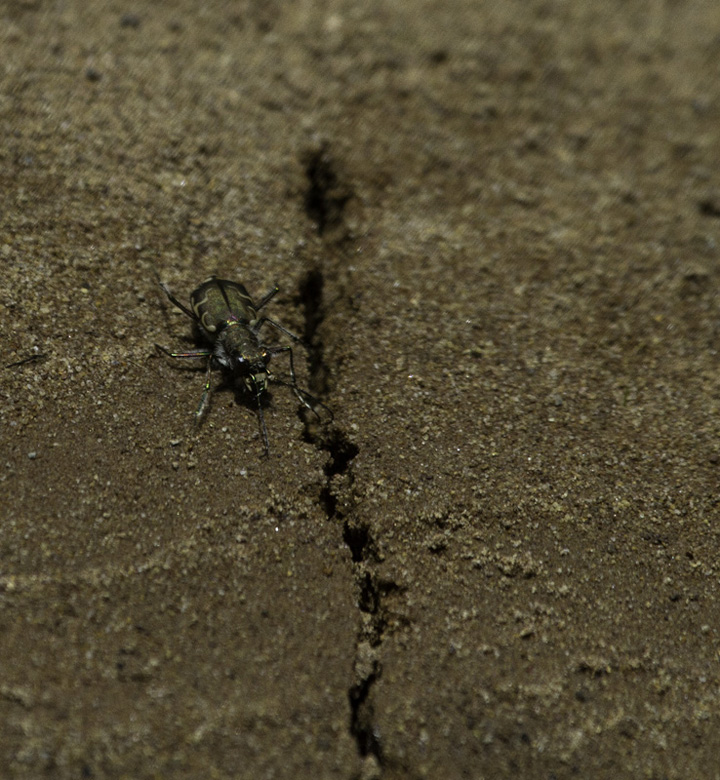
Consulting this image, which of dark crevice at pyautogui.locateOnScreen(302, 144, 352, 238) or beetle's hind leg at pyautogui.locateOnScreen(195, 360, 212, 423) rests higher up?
dark crevice at pyautogui.locateOnScreen(302, 144, 352, 238)

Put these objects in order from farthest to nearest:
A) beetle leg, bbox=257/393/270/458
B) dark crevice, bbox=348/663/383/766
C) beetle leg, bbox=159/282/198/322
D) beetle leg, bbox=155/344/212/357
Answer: beetle leg, bbox=159/282/198/322 → beetle leg, bbox=155/344/212/357 → beetle leg, bbox=257/393/270/458 → dark crevice, bbox=348/663/383/766

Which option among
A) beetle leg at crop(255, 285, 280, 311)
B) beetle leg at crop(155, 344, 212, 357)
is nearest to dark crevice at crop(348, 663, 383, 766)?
beetle leg at crop(155, 344, 212, 357)

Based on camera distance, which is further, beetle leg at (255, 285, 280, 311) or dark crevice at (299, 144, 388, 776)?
beetle leg at (255, 285, 280, 311)

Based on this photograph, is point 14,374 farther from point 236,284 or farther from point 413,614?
point 413,614

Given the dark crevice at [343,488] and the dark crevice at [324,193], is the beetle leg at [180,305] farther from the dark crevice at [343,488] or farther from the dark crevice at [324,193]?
the dark crevice at [324,193]

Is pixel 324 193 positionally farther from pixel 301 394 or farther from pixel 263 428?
pixel 263 428

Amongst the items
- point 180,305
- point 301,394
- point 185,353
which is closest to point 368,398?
point 301,394

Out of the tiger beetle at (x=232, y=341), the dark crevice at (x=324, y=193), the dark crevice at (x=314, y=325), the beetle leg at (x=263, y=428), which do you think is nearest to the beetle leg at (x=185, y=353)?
the tiger beetle at (x=232, y=341)

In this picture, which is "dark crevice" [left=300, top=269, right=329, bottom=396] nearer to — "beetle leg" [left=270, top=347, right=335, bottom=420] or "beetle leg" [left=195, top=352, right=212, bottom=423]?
"beetle leg" [left=270, top=347, right=335, bottom=420]
